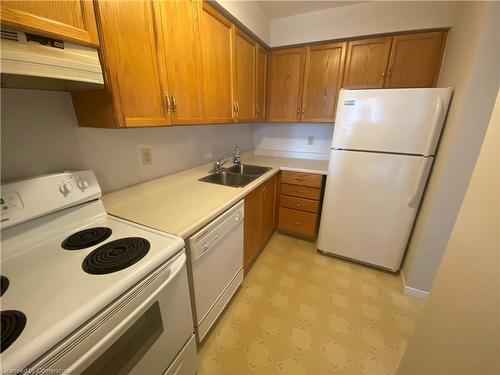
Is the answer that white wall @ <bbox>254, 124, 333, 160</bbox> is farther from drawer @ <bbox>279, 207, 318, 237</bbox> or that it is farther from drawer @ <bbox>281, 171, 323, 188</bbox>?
drawer @ <bbox>279, 207, 318, 237</bbox>

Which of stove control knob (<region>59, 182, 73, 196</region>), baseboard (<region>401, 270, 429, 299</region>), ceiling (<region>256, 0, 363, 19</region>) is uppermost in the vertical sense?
ceiling (<region>256, 0, 363, 19</region>)

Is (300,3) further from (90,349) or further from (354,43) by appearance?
(90,349)

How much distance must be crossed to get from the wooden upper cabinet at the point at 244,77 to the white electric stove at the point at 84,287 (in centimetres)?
136

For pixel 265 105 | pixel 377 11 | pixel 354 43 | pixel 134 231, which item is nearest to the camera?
pixel 134 231

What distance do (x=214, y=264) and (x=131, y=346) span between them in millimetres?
577

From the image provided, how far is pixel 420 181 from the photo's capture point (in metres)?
1.68

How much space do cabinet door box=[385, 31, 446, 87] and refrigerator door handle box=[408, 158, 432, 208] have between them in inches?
33.3

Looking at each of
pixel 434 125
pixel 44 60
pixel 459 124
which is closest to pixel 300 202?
pixel 434 125

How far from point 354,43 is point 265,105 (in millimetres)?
1043

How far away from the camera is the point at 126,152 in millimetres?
1376

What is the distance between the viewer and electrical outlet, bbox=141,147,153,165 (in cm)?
149

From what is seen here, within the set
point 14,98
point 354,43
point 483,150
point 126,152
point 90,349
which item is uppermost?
point 354,43

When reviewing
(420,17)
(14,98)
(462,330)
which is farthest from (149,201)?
(420,17)

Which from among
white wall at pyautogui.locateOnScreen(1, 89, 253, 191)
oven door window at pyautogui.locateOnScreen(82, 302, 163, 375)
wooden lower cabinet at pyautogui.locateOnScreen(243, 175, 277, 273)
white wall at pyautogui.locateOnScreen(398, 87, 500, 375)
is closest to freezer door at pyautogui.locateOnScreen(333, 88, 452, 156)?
wooden lower cabinet at pyautogui.locateOnScreen(243, 175, 277, 273)
